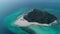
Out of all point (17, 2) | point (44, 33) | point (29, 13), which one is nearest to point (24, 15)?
point (29, 13)

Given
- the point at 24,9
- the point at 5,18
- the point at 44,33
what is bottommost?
the point at 44,33

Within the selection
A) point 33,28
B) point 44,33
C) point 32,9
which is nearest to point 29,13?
point 32,9

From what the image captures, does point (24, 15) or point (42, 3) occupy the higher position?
point (42, 3)

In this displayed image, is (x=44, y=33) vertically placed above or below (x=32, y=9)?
below

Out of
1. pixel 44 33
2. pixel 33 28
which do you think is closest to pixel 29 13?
pixel 33 28

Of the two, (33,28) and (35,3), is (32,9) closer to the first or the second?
(35,3)

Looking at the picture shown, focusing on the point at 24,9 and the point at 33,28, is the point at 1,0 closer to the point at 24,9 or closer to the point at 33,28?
the point at 24,9
